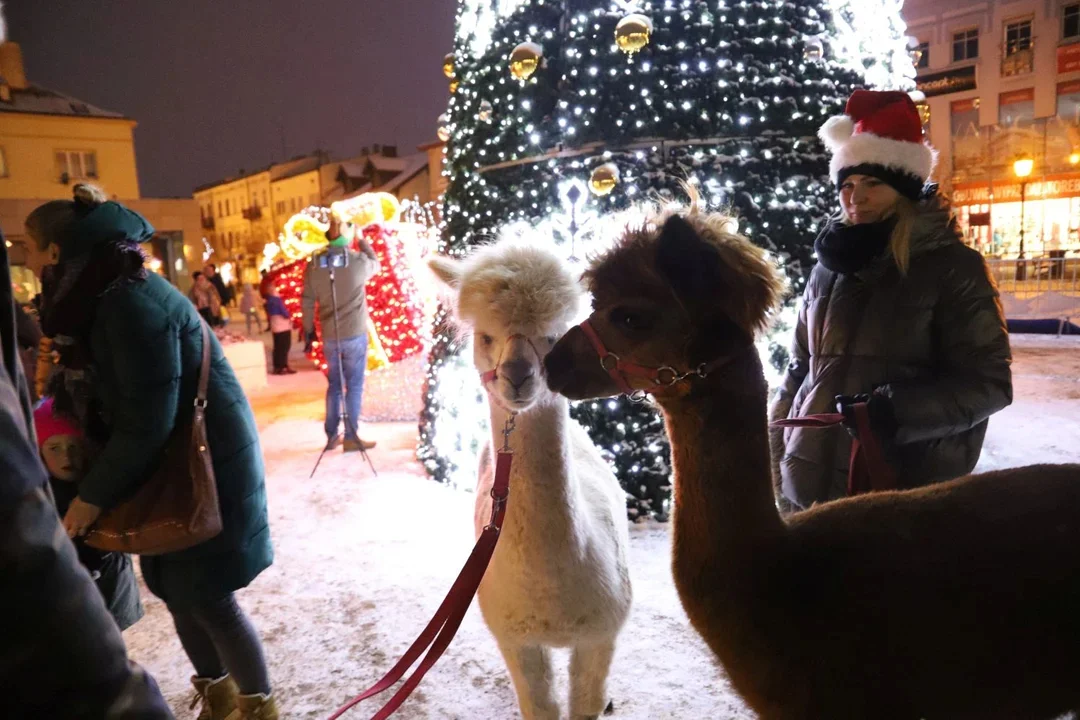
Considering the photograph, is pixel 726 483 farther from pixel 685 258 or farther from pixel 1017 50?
pixel 1017 50

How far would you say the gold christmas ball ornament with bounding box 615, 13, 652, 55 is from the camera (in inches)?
154

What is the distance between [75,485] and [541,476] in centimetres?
150

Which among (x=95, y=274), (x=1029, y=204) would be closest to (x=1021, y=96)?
(x=1029, y=204)

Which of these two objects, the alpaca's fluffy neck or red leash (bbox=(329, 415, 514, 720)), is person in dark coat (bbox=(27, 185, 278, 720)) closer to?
red leash (bbox=(329, 415, 514, 720))

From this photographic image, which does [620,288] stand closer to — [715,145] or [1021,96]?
[715,145]

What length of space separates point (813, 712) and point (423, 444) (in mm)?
4948

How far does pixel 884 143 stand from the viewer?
1.93 meters

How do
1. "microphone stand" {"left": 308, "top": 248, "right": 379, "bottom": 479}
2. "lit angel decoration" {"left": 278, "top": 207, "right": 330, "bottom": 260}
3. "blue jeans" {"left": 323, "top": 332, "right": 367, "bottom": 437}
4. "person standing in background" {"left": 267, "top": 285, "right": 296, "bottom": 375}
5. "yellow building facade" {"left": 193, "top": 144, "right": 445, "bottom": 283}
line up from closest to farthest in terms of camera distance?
"microphone stand" {"left": 308, "top": 248, "right": 379, "bottom": 479}
"blue jeans" {"left": 323, "top": 332, "right": 367, "bottom": 437}
"lit angel decoration" {"left": 278, "top": 207, "right": 330, "bottom": 260}
"person standing in background" {"left": 267, "top": 285, "right": 296, "bottom": 375}
"yellow building facade" {"left": 193, "top": 144, "right": 445, "bottom": 283}

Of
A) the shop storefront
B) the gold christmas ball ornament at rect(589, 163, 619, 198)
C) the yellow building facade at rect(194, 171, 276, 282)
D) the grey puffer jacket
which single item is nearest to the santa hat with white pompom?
the grey puffer jacket

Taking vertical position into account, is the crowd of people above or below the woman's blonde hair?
below

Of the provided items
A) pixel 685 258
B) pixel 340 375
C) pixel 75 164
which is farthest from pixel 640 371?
pixel 75 164

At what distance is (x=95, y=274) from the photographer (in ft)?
6.22

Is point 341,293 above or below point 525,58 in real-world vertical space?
below

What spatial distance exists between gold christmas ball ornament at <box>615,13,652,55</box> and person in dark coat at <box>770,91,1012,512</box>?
2125 millimetres
